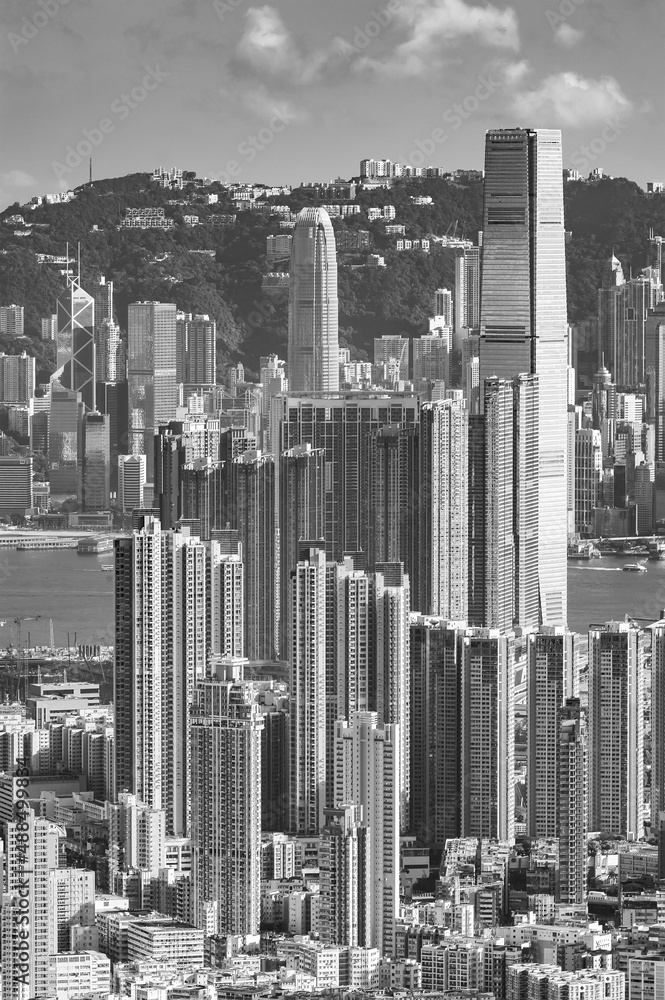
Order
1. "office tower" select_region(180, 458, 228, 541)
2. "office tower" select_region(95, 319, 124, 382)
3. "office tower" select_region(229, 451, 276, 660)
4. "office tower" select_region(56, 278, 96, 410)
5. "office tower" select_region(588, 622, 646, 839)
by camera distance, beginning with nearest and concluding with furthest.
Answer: "office tower" select_region(588, 622, 646, 839)
"office tower" select_region(229, 451, 276, 660)
"office tower" select_region(180, 458, 228, 541)
"office tower" select_region(56, 278, 96, 410)
"office tower" select_region(95, 319, 124, 382)

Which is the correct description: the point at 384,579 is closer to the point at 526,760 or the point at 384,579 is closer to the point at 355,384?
the point at 526,760

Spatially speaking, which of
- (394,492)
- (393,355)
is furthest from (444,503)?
(393,355)

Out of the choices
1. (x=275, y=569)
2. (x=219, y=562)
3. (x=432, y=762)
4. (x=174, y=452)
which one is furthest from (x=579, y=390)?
(x=432, y=762)

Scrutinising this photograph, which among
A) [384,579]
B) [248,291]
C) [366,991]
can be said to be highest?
[248,291]

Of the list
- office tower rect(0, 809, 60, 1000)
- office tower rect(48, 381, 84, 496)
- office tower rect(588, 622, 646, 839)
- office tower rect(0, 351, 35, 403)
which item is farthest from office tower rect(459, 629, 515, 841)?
office tower rect(0, 351, 35, 403)

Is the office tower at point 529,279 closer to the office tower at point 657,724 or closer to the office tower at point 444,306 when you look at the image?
the office tower at point 444,306

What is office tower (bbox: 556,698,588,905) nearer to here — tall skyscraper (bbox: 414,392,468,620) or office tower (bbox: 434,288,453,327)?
tall skyscraper (bbox: 414,392,468,620)
